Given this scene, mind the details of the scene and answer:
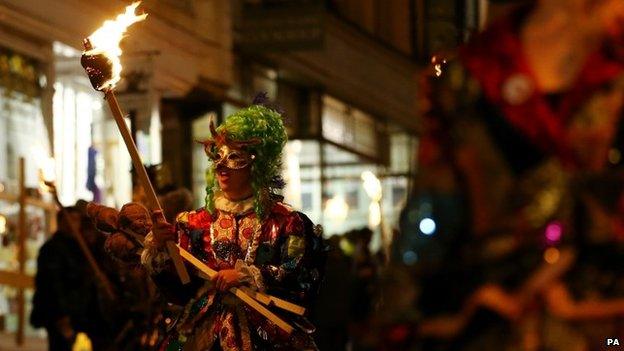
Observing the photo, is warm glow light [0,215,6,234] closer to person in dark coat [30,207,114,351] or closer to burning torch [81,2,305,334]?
person in dark coat [30,207,114,351]

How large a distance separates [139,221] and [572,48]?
14.2ft

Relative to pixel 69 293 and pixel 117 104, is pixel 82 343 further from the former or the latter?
pixel 117 104

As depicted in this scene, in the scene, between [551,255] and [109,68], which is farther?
[109,68]

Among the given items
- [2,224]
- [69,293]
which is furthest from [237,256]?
[2,224]

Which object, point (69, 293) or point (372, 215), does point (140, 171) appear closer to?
point (69, 293)

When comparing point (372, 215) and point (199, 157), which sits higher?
point (199, 157)

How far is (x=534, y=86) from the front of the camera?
5.13m

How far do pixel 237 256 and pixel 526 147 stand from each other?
397cm

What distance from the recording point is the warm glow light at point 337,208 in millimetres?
33500

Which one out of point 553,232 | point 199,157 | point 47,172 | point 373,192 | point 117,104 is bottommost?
point 553,232

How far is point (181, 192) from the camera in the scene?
44.2 ft

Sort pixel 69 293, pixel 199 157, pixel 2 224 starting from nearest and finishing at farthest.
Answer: pixel 69 293 < pixel 2 224 < pixel 199 157

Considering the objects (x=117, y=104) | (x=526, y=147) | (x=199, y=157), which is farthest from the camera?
(x=199, y=157)

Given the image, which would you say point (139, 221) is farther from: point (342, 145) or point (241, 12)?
point (342, 145)
